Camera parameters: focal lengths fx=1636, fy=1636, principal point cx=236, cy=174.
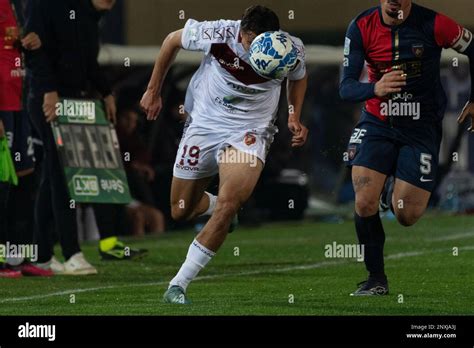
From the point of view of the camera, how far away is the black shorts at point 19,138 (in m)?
13.6

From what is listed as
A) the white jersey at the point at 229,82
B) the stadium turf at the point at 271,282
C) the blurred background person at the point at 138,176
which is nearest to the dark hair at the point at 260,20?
the white jersey at the point at 229,82

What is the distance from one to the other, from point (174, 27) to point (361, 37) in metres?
8.20

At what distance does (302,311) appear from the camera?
35.3 ft

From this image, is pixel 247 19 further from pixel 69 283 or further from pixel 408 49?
pixel 69 283

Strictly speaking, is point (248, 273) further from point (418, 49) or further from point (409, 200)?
point (418, 49)

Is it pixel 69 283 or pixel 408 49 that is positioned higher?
pixel 408 49

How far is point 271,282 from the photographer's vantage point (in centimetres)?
1316

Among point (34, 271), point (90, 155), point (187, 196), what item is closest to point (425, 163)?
point (187, 196)

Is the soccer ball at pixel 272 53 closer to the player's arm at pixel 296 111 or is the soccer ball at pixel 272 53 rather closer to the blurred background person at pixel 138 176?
the player's arm at pixel 296 111

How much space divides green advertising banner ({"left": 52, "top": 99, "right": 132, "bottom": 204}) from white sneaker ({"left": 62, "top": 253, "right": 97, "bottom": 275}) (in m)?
1.32

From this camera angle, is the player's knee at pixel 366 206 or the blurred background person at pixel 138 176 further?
the blurred background person at pixel 138 176

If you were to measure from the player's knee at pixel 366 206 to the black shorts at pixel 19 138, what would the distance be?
3.34 meters
